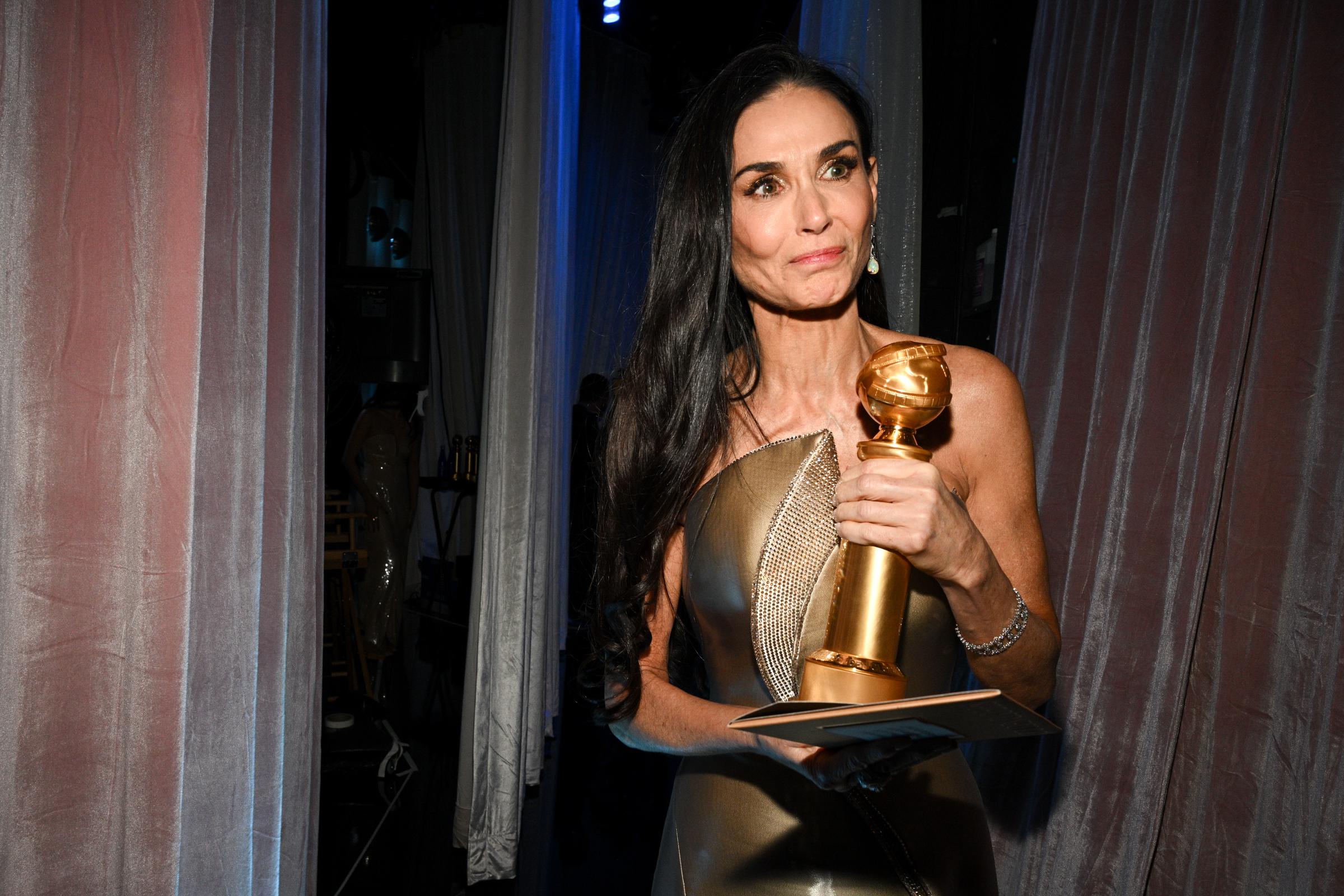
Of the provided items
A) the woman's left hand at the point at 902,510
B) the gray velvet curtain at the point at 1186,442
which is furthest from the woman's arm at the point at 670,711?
the gray velvet curtain at the point at 1186,442

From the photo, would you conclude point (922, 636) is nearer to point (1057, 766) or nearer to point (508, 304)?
point (1057, 766)

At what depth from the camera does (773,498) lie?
56.8 inches

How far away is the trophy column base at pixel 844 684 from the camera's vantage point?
996 millimetres

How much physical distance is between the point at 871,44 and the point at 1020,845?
228 cm

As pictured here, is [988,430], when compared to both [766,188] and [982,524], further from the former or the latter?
[766,188]

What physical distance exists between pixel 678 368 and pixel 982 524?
1.97 feet

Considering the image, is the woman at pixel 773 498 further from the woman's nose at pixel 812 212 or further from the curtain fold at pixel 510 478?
the curtain fold at pixel 510 478

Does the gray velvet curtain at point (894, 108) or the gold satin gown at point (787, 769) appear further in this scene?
the gray velvet curtain at point (894, 108)

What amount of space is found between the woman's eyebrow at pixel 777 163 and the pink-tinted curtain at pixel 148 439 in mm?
863

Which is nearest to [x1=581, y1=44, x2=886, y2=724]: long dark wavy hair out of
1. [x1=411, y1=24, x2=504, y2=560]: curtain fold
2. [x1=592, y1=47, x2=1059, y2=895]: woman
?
[x1=592, y1=47, x2=1059, y2=895]: woman

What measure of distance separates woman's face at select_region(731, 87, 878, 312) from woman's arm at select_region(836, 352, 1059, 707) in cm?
29

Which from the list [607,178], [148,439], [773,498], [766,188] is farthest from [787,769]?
[607,178]

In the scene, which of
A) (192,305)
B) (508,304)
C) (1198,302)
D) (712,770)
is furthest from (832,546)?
(508,304)

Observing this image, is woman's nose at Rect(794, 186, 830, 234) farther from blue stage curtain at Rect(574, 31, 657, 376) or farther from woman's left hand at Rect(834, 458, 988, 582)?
blue stage curtain at Rect(574, 31, 657, 376)
